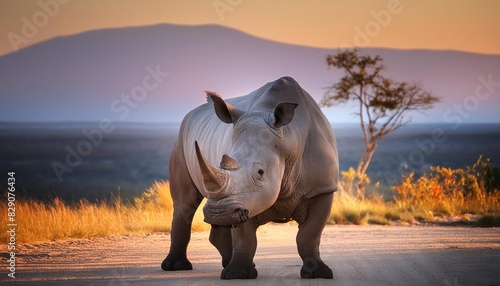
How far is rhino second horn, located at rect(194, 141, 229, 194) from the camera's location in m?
8.11

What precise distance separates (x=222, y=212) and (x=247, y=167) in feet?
1.75

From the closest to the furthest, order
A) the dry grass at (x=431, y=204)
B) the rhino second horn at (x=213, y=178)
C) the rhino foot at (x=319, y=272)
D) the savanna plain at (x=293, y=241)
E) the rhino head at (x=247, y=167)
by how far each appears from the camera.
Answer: the rhino second horn at (x=213, y=178) → the rhino head at (x=247, y=167) → the rhino foot at (x=319, y=272) → the savanna plain at (x=293, y=241) → the dry grass at (x=431, y=204)

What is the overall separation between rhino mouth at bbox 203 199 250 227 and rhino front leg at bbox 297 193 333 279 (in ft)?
5.03

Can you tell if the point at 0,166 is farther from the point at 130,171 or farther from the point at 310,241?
the point at 310,241

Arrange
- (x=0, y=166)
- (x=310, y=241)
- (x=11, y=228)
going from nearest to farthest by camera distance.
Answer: (x=310, y=241), (x=11, y=228), (x=0, y=166)

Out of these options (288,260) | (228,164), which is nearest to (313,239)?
(228,164)

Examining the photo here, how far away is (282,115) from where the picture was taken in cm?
914

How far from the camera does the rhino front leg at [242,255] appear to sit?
31.7 feet

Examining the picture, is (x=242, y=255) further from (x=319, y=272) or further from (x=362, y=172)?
(x=362, y=172)

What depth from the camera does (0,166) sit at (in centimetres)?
4703

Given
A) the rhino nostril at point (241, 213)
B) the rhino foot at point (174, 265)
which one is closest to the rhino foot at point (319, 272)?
the rhino nostril at point (241, 213)

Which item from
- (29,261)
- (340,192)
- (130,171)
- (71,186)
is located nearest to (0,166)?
(71,186)

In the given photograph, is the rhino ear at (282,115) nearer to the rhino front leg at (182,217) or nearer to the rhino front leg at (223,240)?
the rhino front leg at (223,240)

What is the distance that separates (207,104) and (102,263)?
2388 mm
